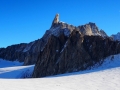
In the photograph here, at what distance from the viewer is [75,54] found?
143ft

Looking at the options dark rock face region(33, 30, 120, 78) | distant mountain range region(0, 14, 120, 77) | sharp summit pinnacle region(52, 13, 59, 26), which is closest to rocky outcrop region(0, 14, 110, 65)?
sharp summit pinnacle region(52, 13, 59, 26)

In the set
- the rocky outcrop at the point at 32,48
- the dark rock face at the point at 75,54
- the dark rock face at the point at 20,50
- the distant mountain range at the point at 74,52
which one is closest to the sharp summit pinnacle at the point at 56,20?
the rocky outcrop at the point at 32,48

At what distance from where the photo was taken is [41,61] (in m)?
52.4

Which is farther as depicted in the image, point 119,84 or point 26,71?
point 26,71

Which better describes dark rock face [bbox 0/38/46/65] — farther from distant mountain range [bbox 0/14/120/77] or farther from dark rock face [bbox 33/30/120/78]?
dark rock face [bbox 33/30/120/78]

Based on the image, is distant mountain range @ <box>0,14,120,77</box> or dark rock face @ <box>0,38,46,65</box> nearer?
distant mountain range @ <box>0,14,120,77</box>

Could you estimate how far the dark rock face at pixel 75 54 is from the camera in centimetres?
3959

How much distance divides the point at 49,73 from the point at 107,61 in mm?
14373

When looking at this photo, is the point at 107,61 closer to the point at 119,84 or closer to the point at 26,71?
the point at 119,84

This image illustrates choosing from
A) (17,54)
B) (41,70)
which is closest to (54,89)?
(41,70)

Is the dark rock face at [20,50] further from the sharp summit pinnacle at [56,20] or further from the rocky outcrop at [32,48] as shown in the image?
the sharp summit pinnacle at [56,20]

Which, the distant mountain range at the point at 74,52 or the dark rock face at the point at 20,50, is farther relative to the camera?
the dark rock face at the point at 20,50

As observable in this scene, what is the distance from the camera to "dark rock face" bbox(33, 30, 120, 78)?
130 feet

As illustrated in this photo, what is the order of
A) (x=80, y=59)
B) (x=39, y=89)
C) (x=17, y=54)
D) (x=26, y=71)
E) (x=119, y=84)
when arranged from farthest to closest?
(x=17, y=54) → (x=26, y=71) → (x=80, y=59) → (x=119, y=84) → (x=39, y=89)
